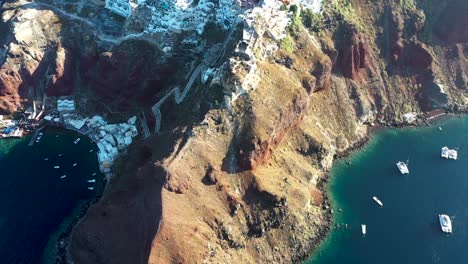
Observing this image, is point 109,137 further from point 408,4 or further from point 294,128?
point 408,4

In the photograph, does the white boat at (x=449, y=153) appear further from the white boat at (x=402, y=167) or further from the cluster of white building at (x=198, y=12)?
the cluster of white building at (x=198, y=12)

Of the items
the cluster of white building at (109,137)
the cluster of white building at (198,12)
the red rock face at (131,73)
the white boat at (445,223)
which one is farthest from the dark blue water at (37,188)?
the white boat at (445,223)

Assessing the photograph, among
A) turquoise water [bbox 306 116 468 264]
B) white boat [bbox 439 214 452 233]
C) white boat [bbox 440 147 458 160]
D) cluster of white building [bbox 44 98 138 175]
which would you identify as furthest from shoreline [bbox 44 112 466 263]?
white boat [bbox 439 214 452 233]

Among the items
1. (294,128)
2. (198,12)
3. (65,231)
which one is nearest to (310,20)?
(198,12)

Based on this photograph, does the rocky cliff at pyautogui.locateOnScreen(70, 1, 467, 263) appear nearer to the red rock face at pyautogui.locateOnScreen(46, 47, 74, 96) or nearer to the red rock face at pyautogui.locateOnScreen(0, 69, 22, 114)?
the red rock face at pyautogui.locateOnScreen(46, 47, 74, 96)

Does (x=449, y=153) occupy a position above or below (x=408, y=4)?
below

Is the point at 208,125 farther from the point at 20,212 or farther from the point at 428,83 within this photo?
the point at 428,83
